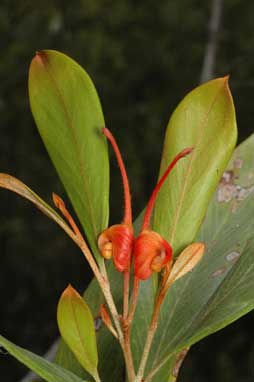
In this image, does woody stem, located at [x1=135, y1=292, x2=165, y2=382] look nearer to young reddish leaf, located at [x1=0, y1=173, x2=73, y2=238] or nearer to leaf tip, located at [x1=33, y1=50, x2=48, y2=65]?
young reddish leaf, located at [x1=0, y1=173, x2=73, y2=238]

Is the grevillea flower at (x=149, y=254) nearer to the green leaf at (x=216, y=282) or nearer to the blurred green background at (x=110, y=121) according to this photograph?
the green leaf at (x=216, y=282)

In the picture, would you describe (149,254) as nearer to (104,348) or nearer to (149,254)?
(149,254)

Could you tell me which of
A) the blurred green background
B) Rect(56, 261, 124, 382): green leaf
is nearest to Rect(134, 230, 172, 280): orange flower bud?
Rect(56, 261, 124, 382): green leaf

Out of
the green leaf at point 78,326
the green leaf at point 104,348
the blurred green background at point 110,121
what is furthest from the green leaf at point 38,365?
the blurred green background at point 110,121

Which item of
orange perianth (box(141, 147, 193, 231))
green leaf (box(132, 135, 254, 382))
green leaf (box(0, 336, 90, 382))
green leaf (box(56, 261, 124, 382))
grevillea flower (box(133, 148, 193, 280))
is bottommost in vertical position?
green leaf (box(56, 261, 124, 382))

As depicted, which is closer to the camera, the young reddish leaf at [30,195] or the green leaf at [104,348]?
the young reddish leaf at [30,195]

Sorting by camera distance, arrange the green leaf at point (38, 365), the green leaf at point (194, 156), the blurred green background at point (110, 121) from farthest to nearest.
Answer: the blurred green background at point (110, 121), the green leaf at point (194, 156), the green leaf at point (38, 365)

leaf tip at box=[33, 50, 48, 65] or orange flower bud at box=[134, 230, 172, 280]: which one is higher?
leaf tip at box=[33, 50, 48, 65]
